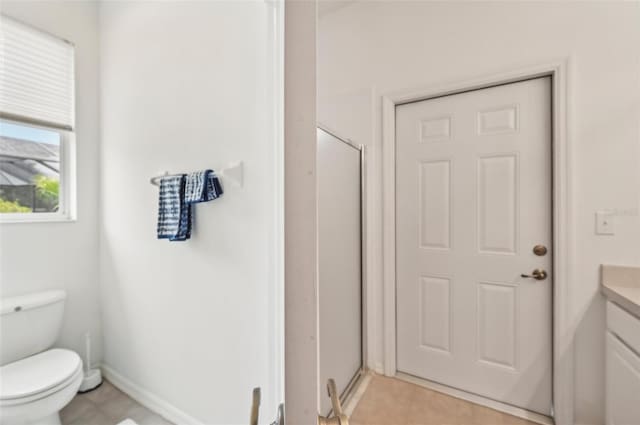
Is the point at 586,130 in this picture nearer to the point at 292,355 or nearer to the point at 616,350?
the point at 616,350

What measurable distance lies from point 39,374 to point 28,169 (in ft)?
1.60

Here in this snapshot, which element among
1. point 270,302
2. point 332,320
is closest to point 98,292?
point 270,302

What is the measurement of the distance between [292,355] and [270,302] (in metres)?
0.18

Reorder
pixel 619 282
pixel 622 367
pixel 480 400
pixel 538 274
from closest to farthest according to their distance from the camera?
pixel 622 367 → pixel 619 282 → pixel 538 274 → pixel 480 400

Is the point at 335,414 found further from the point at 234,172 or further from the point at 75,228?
the point at 75,228

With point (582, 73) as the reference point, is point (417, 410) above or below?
below

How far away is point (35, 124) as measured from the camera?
548 mm

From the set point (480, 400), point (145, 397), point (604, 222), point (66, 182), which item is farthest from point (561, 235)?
point (66, 182)

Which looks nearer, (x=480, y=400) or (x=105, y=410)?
(x=105, y=410)

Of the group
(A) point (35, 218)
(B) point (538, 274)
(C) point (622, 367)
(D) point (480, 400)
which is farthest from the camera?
(D) point (480, 400)

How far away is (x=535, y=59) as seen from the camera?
1.38 metres

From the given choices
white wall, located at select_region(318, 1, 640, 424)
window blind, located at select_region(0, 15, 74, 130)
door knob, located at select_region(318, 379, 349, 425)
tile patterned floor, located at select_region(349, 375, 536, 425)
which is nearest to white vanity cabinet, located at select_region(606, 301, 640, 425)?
white wall, located at select_region(318, 1, 640, 424)

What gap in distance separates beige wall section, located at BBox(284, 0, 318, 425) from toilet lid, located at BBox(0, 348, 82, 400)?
559 mm

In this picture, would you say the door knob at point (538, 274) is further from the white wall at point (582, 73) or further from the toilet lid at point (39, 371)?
the toilet lid at point (39, 371)
